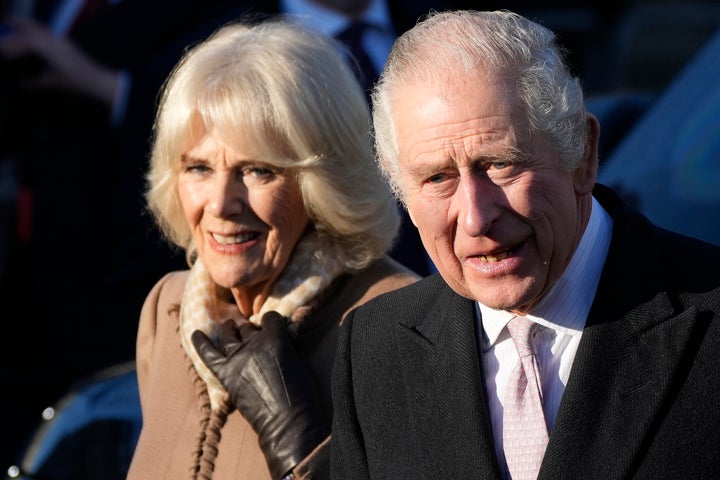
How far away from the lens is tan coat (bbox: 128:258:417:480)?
10.2 ft

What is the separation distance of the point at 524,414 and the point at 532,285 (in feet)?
0.81

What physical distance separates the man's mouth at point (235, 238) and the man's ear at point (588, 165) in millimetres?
1057

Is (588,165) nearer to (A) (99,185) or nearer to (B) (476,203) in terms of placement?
(B) (476,203)

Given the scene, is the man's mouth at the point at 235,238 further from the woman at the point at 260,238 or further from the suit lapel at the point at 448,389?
the suit lapel at the point at 448,389

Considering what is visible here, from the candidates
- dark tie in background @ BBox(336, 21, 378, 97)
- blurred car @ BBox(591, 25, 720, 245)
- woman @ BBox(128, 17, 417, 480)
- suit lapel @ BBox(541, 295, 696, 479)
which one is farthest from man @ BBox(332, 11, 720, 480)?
dark tie in background @ BBox(336, 21, 378, 97)

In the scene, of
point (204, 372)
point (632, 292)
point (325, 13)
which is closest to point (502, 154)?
point (632, 292)

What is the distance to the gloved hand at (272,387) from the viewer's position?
9.53 ft

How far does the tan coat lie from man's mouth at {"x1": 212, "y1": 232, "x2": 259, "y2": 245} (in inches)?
9.6

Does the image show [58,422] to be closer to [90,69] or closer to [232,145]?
[232,145]

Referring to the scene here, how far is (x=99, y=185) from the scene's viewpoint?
5469 millimetres

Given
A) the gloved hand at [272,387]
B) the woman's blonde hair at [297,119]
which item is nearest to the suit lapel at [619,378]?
the gloved hand at [272,387]

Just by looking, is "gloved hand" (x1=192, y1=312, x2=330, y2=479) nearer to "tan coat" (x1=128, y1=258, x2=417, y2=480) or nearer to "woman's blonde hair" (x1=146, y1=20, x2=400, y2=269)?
"tan coat" (x1=128, y1=258, x2=417, y2=480)

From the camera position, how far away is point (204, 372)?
3184 millimetres

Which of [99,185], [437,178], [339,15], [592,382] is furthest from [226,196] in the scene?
[99,185]
